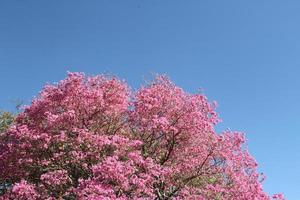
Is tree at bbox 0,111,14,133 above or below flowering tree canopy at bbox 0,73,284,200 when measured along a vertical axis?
above

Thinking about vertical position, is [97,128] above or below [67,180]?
above

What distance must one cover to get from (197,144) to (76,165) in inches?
287

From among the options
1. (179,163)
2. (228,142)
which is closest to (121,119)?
(179,163)

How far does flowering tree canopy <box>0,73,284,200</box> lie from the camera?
26609mm

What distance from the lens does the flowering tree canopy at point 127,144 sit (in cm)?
2661

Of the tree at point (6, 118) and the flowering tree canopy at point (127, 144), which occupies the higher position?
the tree at point (6, 118)

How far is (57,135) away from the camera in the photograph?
27.0 m

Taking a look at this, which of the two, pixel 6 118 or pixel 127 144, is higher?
pixel 6 118

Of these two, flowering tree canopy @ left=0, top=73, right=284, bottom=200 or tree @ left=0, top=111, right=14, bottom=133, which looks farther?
tree @ left=0, top=111, right=14, bottom=133

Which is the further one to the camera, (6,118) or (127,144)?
(6,118)

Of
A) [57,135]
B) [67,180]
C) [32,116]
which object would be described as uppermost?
[32,116]

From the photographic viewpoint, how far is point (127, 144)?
2717 cm

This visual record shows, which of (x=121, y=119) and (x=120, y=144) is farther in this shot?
(x=121, y=119)

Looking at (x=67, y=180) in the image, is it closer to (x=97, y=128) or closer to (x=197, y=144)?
(x=97, y=128)
